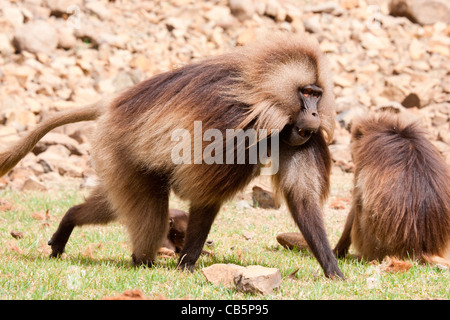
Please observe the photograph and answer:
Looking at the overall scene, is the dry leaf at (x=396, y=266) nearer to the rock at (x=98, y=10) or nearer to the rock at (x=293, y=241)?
the rock at (x=293, y=241)

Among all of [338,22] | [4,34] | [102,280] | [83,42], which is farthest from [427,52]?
[102,280]

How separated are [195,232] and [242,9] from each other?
10814 mm

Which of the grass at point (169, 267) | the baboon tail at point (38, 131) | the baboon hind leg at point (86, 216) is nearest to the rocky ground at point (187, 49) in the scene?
the grass at point (169, 267)

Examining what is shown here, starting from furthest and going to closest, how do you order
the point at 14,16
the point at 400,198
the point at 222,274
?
1. the point at 14,16
2. the point at 400,198
3. the point at 222,274

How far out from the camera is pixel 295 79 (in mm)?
4359

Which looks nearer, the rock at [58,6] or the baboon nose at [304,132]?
the baboon nose at [304,132]

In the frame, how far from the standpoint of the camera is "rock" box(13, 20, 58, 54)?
12.8 meters

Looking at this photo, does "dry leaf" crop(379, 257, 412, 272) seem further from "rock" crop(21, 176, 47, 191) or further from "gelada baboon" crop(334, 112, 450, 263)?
"rock" crop(21, 176, 47, 191)

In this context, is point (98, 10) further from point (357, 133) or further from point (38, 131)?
point (357, 133)

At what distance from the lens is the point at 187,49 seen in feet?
45.8

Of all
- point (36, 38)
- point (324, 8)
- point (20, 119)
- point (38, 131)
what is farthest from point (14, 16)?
point (38, 131)

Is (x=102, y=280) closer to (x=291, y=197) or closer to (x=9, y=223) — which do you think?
(x=291, y=197)

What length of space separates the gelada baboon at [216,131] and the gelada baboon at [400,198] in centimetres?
66

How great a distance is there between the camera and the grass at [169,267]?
3865 mm
